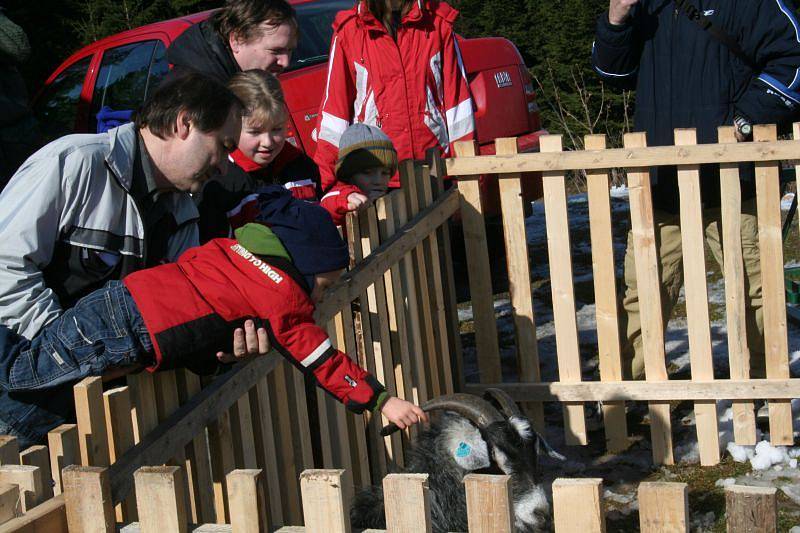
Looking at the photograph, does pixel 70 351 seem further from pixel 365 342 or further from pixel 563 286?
pixel 563 286

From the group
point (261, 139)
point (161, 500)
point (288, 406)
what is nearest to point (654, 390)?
point (288, 406)

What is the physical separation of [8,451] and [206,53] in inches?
89.7

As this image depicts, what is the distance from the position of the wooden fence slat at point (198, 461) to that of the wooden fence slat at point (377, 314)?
1228 mm

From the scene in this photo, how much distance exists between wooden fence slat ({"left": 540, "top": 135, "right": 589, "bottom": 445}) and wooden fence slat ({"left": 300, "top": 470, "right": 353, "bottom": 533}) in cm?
305

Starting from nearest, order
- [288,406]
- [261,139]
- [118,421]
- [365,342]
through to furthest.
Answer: [118,421]
[288,406]
[261,139]
[365,342]

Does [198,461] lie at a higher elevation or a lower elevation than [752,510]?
lower

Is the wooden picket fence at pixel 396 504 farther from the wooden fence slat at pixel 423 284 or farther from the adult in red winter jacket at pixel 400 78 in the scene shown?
the adult in red winter jacket at pixel 400 78

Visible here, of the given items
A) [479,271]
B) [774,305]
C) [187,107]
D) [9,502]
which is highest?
[187,107]

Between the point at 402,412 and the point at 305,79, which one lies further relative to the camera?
the point at 305,79

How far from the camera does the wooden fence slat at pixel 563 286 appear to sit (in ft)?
15.7

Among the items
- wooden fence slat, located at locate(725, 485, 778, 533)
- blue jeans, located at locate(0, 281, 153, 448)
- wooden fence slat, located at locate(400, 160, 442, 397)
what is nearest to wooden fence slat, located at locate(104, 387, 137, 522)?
blue jeans, located at locate(0, 281, 153, 448)

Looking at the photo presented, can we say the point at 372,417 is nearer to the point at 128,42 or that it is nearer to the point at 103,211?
the point at 103,211

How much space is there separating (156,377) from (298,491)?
113 centimetres

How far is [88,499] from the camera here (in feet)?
6.75
